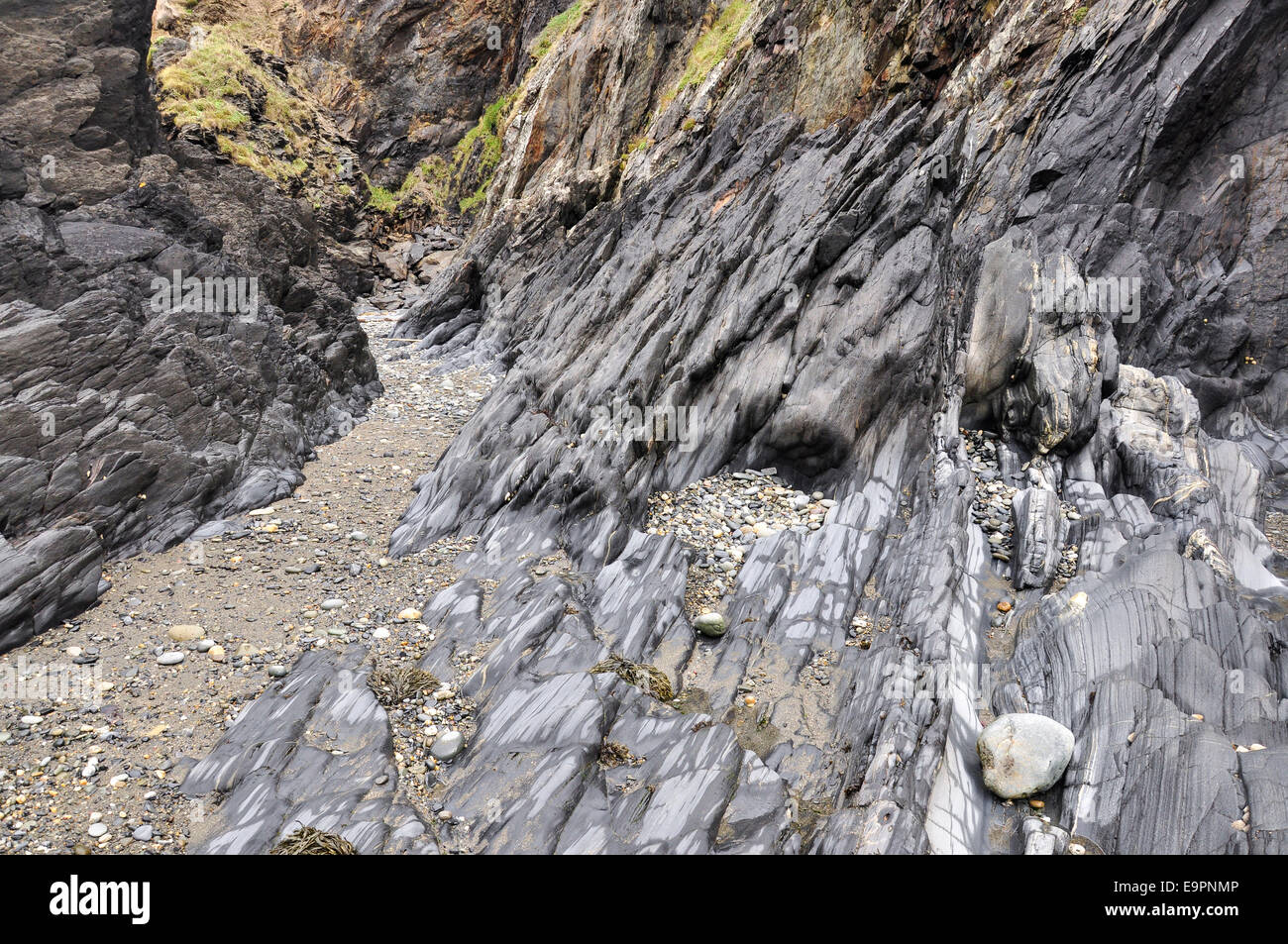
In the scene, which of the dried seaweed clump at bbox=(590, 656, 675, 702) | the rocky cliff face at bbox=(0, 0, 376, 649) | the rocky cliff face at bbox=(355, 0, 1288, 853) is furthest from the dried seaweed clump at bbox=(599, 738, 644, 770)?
the rocky cliff face at bbox=(0, 0, 376, 649)

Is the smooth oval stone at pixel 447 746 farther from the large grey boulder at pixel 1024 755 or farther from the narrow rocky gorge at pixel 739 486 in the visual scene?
the large grey boulder at pixel 1024 755

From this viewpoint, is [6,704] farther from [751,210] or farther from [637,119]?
[637,119]

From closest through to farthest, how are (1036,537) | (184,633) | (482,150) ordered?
(184,633) → (1036,537) → (482,150)

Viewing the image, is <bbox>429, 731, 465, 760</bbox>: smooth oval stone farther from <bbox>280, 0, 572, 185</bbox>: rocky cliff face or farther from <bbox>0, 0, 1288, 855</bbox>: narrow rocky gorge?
<bbox>280, 0, 572, 185</bbox>: rocky cliff face

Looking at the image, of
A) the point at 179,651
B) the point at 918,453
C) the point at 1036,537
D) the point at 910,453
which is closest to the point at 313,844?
the point at 179,651

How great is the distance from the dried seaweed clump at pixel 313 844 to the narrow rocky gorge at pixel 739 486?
0.19m

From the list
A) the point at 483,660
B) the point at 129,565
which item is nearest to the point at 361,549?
the point at 129,565

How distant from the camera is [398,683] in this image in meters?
10.2

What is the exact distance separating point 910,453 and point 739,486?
13.7 ft

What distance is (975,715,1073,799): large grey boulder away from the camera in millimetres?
8062

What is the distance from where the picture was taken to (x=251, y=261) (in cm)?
2275

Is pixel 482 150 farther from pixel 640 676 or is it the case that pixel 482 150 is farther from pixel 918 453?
pixel 640 676
